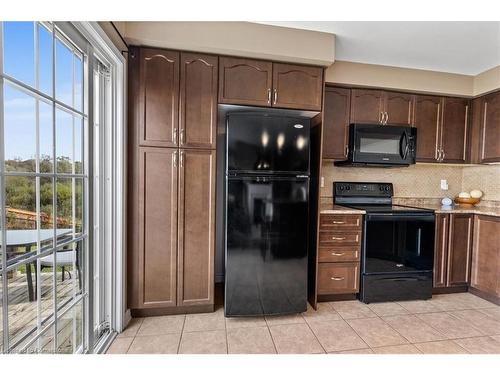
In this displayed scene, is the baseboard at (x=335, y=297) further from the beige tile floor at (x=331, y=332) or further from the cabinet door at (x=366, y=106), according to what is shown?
the cabinet door at (x=366, y=106)

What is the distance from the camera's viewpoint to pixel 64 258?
1.35 m

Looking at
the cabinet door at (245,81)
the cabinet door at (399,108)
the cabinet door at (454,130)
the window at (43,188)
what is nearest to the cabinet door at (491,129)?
the cabinet door at (454,130)

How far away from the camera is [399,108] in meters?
2.66

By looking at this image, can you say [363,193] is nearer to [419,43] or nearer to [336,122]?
[336,122]

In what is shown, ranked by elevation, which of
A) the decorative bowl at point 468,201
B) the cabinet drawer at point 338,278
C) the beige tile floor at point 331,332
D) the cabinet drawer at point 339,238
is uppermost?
the decorative bowl at point 468,201

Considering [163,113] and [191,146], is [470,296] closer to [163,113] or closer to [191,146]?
[191,146]

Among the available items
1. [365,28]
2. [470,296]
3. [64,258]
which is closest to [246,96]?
[365,28]

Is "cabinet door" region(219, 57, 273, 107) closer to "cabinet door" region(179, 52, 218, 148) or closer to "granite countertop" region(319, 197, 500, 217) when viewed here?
"cabinet door" region(179, 52, 218, 148)

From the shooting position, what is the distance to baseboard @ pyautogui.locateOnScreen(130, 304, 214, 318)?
203 centimetres

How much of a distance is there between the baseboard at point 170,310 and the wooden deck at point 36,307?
2.04 ft

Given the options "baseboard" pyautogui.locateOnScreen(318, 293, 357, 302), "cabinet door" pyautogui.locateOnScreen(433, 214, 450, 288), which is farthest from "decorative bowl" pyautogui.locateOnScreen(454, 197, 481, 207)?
"baseboard" pyautogui.locateOnScreen(318, 293, 357, 302)

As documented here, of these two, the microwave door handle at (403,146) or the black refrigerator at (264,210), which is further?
the microwave door handle at (403,146)

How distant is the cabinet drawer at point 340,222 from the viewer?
7.63ft

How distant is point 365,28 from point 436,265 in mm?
2464
